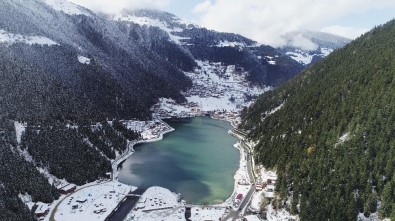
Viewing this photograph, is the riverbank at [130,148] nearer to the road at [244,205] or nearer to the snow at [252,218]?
the road at [244,205]

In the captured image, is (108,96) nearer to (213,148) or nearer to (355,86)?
(213,148)

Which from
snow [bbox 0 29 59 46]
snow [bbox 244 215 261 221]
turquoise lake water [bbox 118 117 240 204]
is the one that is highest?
snow [bbox 0 29 59 46]

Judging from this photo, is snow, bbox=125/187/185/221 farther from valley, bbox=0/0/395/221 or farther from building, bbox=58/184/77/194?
building, bbox=58/184/77/194

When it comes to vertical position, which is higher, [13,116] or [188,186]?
[13,116]

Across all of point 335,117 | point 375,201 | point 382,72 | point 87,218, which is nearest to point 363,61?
point 382,72

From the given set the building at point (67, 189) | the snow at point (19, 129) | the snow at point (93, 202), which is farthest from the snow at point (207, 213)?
the snow at point (19, 129)

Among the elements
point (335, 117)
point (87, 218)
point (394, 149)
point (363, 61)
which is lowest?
point (87, 218)

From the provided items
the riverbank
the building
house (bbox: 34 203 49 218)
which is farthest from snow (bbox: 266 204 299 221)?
house (bbox: 34 203 49 218)
